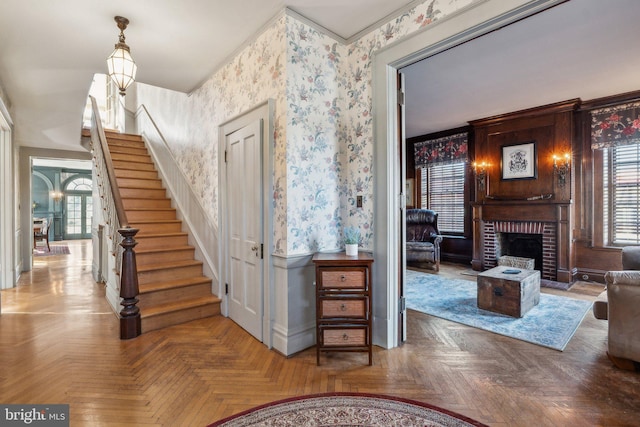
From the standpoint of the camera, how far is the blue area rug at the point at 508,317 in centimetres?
291

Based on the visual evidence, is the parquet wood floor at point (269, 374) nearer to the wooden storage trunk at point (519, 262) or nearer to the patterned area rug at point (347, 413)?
the patterned area rug at point (347, 413)

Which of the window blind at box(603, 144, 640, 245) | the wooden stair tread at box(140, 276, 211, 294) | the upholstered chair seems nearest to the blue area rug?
the upholstered chair

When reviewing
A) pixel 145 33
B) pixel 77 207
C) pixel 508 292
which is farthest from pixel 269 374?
A: pixel 77 207

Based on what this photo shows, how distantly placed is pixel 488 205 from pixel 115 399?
602 cm

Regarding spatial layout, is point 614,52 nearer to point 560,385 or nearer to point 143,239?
point 560,385

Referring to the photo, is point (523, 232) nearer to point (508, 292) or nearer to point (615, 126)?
point (615, 126)

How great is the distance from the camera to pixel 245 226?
303 cm

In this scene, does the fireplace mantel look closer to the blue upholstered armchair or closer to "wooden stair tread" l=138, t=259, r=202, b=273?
the blue upholstered armchair

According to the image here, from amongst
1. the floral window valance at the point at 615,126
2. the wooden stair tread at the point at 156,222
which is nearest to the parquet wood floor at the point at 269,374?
the wooden stair tread at the point at 156,222

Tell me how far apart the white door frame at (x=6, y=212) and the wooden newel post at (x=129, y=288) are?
3.20 meters

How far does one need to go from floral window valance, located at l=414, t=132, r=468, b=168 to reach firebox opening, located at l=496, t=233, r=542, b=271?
1.75 meters

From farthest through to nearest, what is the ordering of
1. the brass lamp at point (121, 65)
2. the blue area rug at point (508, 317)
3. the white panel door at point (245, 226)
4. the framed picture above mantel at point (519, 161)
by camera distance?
the framed picture above mantel at point (519, 161) → the blue area rug at point (508, 317) → the white panel door at point (245, 226) → the brass lamp at point (121, 65)

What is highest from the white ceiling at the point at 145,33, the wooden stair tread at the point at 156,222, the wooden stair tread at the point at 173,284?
the white ceiling at the point at 145,33

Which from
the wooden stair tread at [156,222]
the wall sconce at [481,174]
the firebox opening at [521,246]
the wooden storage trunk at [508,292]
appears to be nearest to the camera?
the wooden storage trunk at [508,292]
